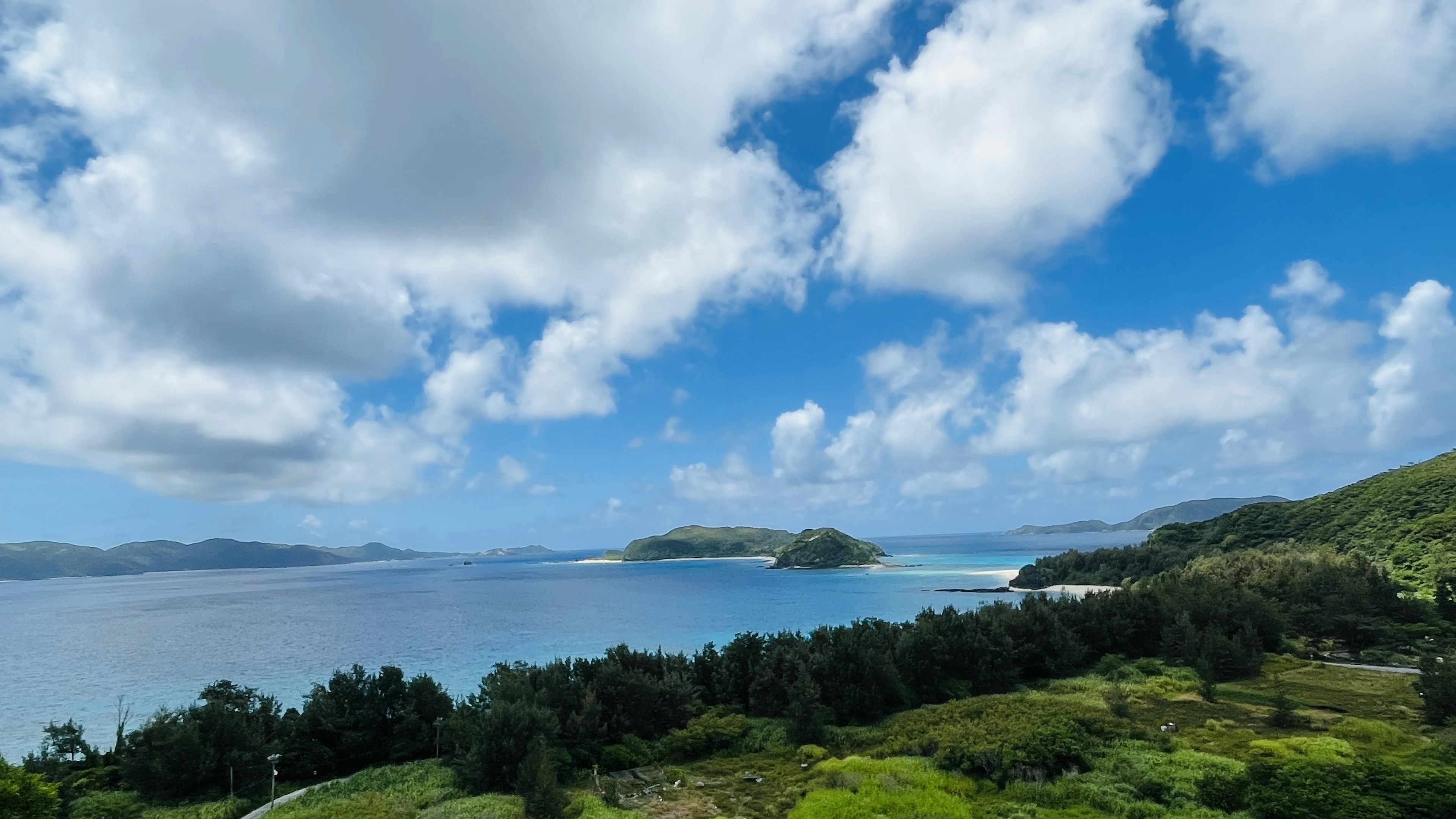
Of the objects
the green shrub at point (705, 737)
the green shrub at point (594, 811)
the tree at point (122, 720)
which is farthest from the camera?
the green shrub at point (705, 737)

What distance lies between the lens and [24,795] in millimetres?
15688

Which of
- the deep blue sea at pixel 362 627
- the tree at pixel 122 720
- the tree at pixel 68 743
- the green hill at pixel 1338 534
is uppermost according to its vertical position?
the green hill at pixel 1338 534

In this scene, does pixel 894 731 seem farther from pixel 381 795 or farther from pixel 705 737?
pixel 381 795

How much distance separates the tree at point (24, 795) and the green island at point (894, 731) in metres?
0.06

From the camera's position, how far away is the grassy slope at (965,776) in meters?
17.9

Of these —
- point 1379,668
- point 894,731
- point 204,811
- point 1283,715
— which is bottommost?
point 204,811

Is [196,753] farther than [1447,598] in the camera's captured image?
No

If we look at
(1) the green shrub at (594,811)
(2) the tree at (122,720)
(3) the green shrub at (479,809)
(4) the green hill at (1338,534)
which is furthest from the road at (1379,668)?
(2) the tree at (122,720)

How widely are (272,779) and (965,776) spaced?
73.9ft

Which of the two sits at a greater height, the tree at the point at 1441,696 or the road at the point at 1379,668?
the tree at the point at 1441,696

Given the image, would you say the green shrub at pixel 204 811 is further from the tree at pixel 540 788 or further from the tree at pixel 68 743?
the tree at pixel 540 788

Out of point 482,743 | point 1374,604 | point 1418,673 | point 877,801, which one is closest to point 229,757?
point 482,743

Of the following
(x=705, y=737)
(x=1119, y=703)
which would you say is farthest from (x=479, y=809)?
(x=1119, y=703)

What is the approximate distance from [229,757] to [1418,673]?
52571mm
